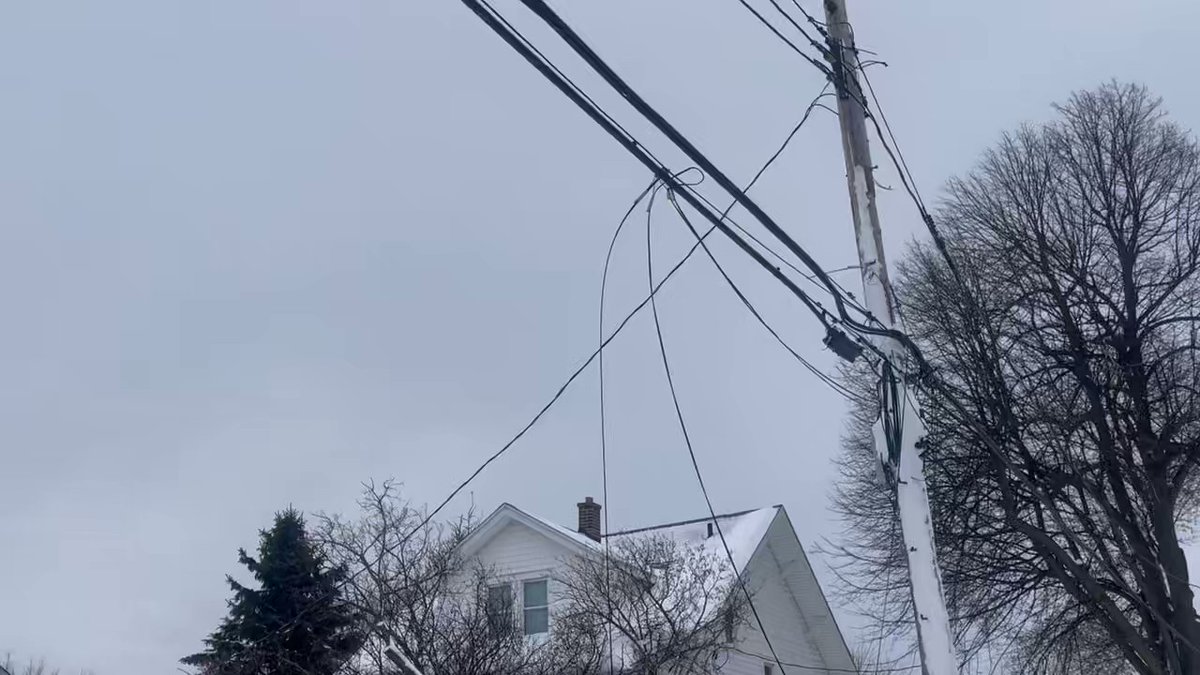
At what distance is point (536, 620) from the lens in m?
21.3

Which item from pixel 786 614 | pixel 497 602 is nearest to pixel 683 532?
pixel 786 614

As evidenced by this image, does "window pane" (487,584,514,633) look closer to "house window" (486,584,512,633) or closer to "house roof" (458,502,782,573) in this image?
"house window" (486,584,512,633)

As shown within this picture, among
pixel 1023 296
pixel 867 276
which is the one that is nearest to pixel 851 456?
pixel 1023 296

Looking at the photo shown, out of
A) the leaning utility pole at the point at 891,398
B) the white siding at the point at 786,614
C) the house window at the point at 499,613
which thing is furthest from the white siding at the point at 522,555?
the leaning utility pole at the point at 891,398

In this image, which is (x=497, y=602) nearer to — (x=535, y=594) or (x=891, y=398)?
(x=535, y=594)

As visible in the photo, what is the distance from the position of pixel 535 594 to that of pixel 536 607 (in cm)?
32

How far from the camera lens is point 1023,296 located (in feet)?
50.2

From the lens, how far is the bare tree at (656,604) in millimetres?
15562

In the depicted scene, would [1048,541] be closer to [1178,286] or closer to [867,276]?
[1178,286]

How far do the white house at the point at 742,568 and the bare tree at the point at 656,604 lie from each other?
1.12m

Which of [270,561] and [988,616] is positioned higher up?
[270,561]

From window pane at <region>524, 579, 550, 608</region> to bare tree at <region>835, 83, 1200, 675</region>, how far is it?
7.20m

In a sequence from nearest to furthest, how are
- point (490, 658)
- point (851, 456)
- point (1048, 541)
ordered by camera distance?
1. point (490, 658)
2. point (1048, 541)
3. point (851, 456)

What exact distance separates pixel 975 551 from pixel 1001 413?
2.70 meters
